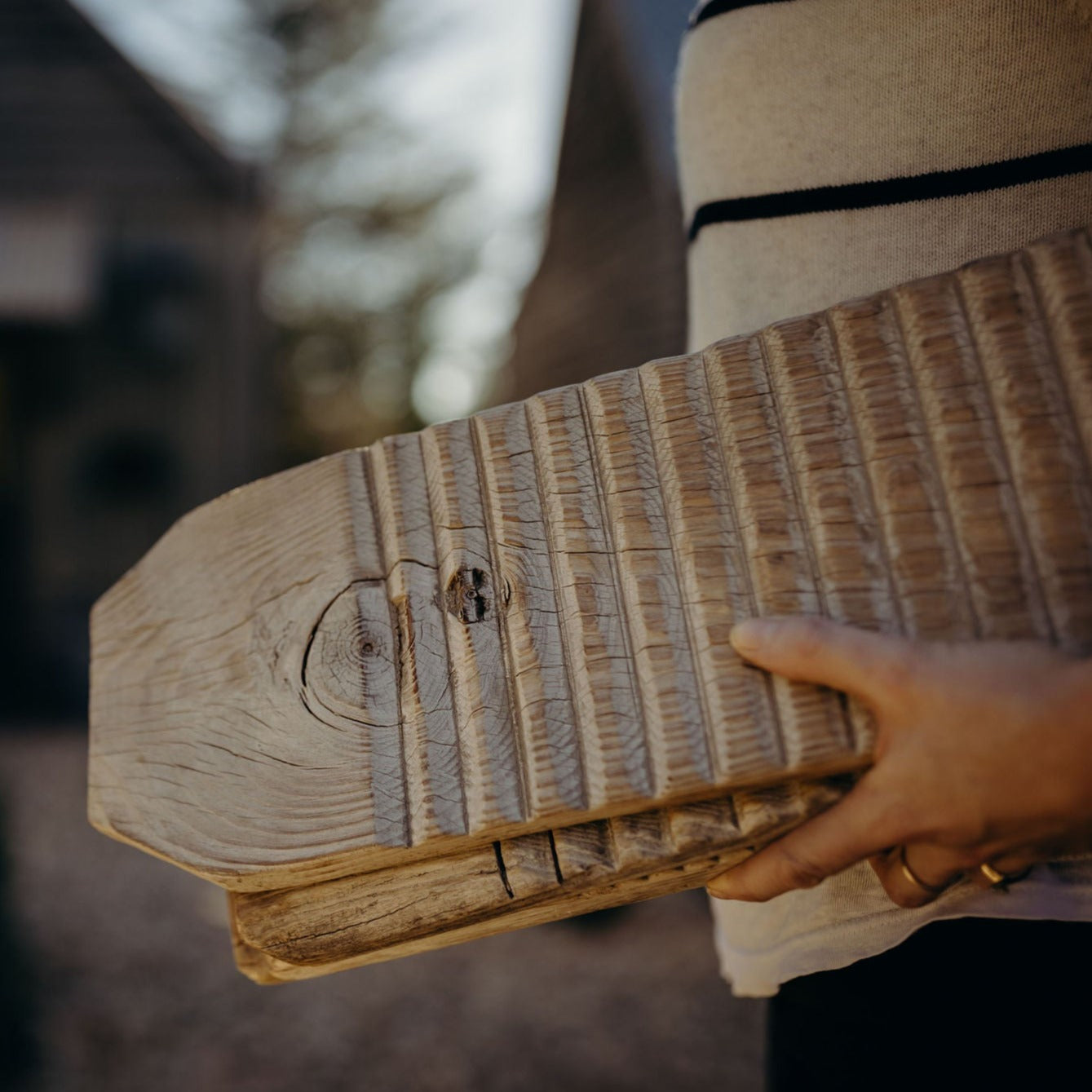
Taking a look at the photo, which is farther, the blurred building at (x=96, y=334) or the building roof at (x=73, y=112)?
the building roof at (x=73, y=112)

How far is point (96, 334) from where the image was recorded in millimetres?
8727

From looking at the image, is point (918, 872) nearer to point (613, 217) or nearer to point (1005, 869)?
point (1005, 869)

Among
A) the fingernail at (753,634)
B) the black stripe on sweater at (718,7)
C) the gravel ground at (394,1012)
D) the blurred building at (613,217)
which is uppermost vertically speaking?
the blurred building at (613,217)

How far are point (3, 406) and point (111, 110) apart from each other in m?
3.21

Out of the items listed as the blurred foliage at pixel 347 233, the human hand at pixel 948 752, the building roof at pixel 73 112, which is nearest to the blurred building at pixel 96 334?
the building roof at pixel 73 112

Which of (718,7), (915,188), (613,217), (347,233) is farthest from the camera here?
(347,233)

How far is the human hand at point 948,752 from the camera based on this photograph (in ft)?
2.10

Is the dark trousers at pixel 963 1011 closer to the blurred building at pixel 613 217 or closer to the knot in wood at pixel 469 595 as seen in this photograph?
the knot in wood at pixel 469 595

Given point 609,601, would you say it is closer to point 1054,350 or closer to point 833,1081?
point 1054,350

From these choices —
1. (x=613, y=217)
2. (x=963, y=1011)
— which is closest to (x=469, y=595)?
(x=963, y=1011)

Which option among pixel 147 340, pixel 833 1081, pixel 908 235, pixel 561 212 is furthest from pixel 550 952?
pixel 147 340

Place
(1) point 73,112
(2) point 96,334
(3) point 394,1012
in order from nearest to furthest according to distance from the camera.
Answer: (3) point 394,1012
(1) point 73,112
(2) point 96,334

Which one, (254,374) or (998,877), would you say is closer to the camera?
(998,877)

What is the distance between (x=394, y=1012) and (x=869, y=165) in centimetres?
427
